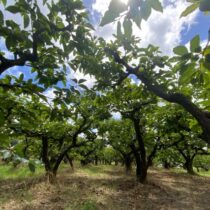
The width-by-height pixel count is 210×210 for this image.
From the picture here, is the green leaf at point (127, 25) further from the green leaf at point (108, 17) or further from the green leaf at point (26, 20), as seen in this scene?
the green leaf at point (26, 20)

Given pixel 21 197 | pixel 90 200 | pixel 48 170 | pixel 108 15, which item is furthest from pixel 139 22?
pixel 48 170

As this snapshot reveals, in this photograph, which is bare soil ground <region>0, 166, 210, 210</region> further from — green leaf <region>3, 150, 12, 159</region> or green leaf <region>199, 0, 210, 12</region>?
green leaf <region>199, 0, 210, 12</region>

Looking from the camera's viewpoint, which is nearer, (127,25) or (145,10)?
(145,10)

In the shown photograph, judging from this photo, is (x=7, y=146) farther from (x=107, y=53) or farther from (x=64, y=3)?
(x=107, y=53)

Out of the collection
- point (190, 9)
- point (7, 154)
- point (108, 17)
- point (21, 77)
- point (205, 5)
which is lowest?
point (7, 154)

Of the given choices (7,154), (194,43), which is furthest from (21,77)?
(194,43)

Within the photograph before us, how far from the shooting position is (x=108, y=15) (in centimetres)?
128

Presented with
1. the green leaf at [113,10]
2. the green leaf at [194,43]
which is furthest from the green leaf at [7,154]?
the green leaf at [194,43]

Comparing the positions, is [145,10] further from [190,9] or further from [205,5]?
[190,9]

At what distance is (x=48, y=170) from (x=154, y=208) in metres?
8.80

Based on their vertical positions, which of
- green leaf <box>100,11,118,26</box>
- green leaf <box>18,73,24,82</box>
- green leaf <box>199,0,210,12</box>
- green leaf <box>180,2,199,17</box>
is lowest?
green leaf <box>100,11,118,26</box>

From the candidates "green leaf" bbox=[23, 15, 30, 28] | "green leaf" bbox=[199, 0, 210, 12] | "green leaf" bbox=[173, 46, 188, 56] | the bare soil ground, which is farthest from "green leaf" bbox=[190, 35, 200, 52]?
the bare soil ground

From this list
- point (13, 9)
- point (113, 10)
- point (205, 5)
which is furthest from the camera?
point (13, 9)

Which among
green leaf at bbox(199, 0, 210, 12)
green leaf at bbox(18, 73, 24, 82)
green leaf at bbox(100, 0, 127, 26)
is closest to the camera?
green leaf at bbox(100, 0, 127, 26)
